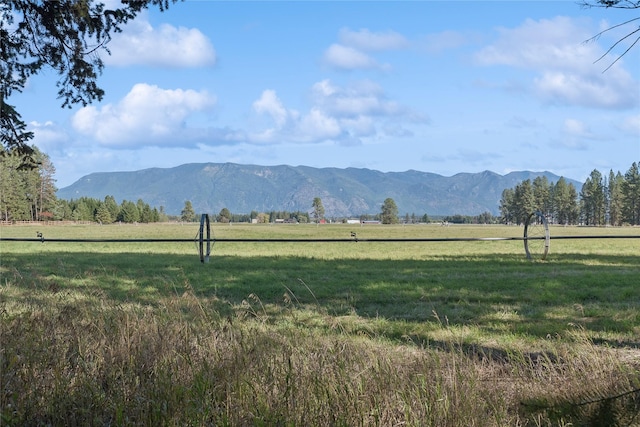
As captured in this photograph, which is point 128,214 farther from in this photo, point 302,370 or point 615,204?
point 302,370

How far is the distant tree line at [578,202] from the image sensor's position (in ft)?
441

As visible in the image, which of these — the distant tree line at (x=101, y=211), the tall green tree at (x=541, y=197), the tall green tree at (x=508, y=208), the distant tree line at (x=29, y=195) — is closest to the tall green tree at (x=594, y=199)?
the tall green tree at (x=541, y=197)

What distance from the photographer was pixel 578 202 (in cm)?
15562

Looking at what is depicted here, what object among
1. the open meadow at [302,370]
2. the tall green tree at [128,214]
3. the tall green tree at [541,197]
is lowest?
the open meadow at [302,370]

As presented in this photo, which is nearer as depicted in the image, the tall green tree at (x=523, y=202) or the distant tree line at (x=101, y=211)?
the distant tree line at (x=101, y=211)

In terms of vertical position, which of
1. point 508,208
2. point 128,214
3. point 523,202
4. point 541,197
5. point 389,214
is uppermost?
point 541,197

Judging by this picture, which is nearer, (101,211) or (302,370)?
(302,370)

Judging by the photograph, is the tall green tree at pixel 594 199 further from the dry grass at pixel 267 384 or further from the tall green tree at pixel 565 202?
the dry grass at pixel 267 384

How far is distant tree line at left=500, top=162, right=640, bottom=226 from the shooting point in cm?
13450

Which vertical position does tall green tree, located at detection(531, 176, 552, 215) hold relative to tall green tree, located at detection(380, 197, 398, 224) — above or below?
above

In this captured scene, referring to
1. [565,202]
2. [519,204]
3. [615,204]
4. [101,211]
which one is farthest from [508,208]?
[101,211]

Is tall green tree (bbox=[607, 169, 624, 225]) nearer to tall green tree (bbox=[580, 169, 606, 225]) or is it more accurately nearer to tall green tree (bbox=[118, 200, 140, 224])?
tall green tree (bbox=[580, 169, 606, 225])

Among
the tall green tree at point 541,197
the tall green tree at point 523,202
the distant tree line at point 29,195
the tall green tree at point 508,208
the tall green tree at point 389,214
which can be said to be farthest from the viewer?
the tall green tree at point 389,214

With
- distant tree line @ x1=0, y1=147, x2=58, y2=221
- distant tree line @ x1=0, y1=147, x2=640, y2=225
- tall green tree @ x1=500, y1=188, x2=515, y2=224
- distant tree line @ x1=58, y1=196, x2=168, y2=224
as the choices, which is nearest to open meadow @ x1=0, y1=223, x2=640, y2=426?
distant tree line @ x1=0, y1=147, x2=58, y2=221
